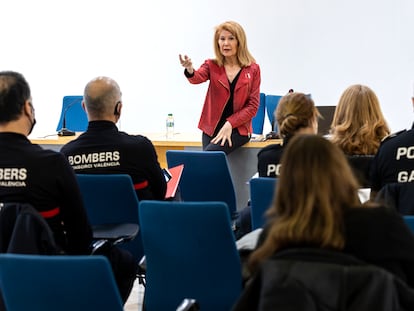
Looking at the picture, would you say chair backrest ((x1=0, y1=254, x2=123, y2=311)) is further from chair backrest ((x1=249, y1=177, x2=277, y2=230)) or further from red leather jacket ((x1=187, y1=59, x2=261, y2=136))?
red leather jacket ((x1=187, y1=59, x2=261, y2=136))

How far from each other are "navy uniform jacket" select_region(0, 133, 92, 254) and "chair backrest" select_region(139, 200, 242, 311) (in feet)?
0.96

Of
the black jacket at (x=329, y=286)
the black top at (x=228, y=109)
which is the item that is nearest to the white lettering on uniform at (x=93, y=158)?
the black jacket at (x=329, y=286)

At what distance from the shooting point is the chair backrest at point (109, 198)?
321cm

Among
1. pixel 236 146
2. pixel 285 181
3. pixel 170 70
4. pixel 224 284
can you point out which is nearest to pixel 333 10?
pixel 170 70

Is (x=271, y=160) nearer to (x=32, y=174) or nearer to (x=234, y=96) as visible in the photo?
(x=32, y=174)

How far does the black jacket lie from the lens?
5.25ft

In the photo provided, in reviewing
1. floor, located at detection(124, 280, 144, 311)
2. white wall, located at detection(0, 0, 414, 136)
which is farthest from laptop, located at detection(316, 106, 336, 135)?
white wall, located at detection(0, 0, 414, 136)

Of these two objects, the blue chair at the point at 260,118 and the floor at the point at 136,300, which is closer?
the floor at the point at 136,300

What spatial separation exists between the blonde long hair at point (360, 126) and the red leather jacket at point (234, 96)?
1.73 meters

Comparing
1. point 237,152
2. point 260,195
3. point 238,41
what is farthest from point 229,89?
point 260,195

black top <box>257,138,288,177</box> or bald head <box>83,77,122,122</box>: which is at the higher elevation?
bald head <box>83,77,122,122</box>

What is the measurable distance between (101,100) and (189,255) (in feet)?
3.82

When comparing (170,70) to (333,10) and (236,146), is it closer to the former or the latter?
(333,10)

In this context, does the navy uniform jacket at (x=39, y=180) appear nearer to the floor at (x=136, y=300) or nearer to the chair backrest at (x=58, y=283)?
the chair backrest at (x=58, y=283)
